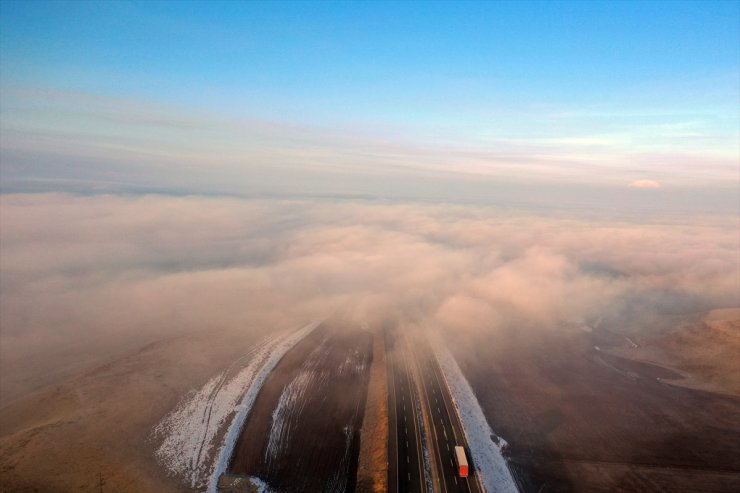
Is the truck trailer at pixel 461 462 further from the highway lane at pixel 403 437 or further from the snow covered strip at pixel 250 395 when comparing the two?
the snow covered strip at pixel 250 395

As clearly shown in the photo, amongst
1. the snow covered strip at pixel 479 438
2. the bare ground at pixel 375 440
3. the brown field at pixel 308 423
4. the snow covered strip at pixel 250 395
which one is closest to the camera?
the bare ground at pixel 375 440

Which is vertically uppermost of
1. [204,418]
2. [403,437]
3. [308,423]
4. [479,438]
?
[479,438]

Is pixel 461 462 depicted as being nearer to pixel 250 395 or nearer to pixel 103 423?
pixel 250 395

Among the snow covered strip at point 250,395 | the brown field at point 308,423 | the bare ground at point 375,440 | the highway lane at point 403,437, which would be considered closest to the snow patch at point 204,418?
the snow covered strip at point 250,395

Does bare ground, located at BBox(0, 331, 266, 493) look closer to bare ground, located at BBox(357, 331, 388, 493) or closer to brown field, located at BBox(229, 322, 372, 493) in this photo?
brown field, located at BBox(229, 322, 372, 493)

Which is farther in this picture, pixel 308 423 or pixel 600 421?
pixel 600 421

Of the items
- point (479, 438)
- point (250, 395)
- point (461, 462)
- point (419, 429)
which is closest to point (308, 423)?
point (250, 395)

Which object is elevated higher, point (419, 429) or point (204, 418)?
point (419, 429)
